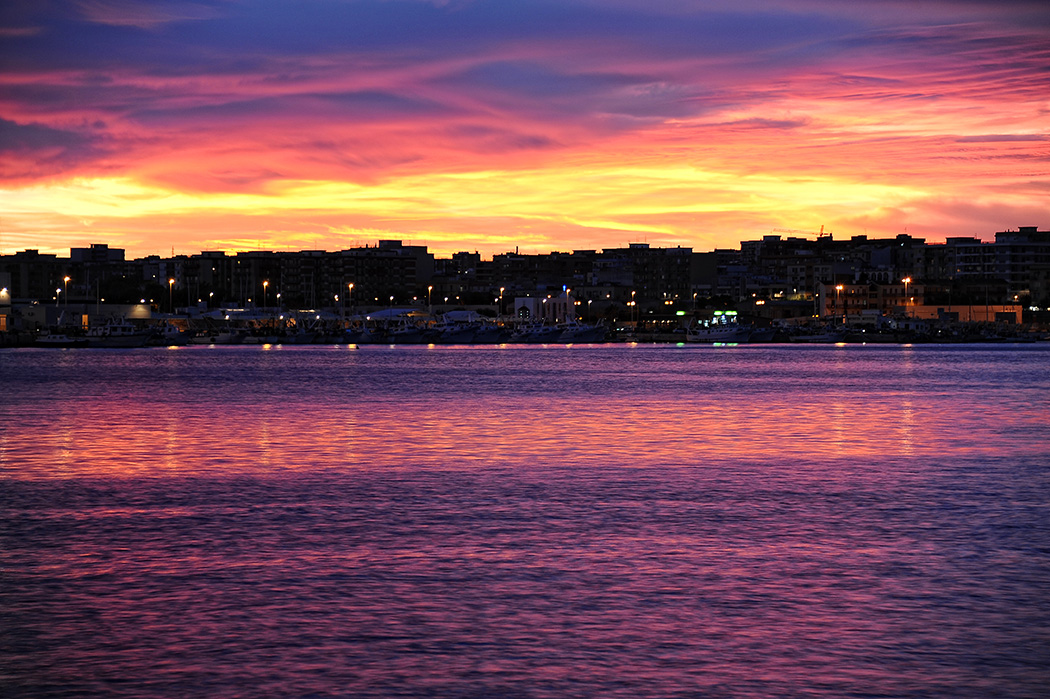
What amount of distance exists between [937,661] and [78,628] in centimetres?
796

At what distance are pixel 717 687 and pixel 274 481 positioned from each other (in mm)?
16165

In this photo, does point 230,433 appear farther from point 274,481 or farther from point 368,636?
point 368,636

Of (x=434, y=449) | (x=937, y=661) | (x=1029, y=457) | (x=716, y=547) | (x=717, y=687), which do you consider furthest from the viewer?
(x=434, y=449)

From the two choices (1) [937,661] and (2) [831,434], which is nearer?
(1) [937,661]

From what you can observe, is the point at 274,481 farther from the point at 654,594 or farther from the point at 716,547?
the point at 654,594

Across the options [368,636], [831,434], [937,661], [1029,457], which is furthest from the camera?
[831,434]

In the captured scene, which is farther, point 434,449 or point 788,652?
point 434,449

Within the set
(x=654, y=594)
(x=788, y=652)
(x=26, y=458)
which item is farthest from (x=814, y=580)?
(x=26, y=458)

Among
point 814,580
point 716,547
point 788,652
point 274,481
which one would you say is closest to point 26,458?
point 274,481

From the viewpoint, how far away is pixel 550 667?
1184cm

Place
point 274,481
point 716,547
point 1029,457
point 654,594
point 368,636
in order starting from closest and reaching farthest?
point 368,636
point 654,594
point 716,547
point 274,481
point 1029,457

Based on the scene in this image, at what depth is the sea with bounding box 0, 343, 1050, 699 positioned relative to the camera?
11.8 meters

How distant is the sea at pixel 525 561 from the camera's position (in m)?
11.8

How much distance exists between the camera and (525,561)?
17.0m
